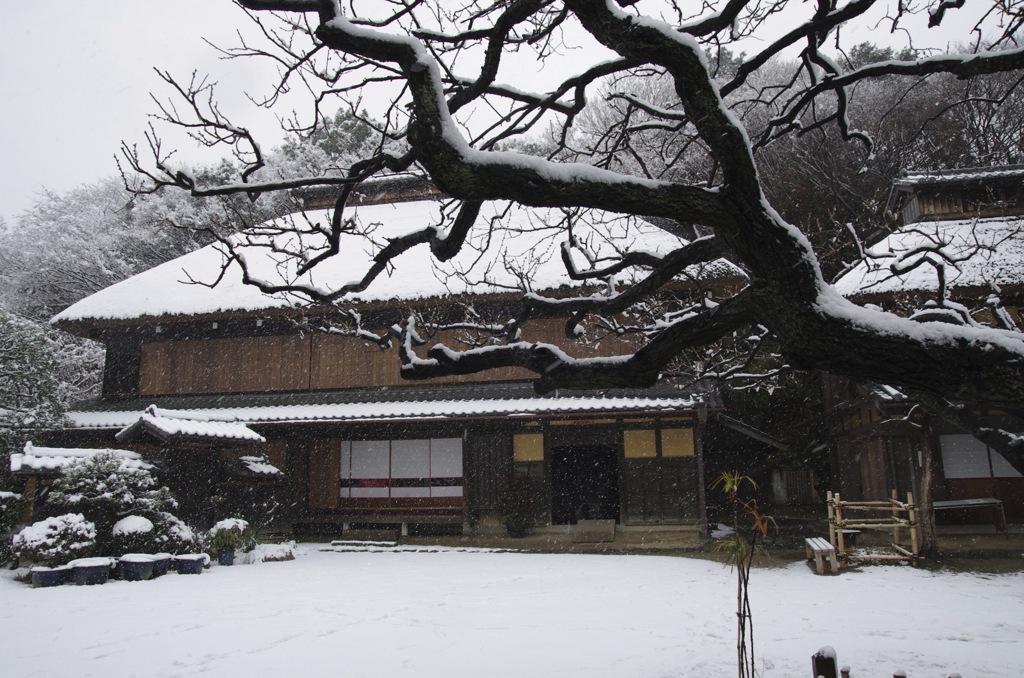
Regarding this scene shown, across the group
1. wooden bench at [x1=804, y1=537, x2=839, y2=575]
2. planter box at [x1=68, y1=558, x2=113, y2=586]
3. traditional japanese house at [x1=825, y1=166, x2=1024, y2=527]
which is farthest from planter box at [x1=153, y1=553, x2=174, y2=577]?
traditional japanese house at [x1=825, y1=166, x2=1024, y2=527]

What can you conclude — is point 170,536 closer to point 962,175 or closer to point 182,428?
point 182,428

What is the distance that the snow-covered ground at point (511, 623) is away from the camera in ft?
18.1

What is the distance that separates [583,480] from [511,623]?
1121cm

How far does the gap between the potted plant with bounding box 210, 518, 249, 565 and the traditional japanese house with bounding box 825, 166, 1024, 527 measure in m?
11.7

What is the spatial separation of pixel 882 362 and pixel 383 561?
36.2ft

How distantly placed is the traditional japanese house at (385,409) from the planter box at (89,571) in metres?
2.71

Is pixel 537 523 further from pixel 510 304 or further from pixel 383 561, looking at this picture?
pixel 510 304

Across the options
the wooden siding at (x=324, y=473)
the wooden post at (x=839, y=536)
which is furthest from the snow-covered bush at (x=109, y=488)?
the wooden post at (x=839, y=536)

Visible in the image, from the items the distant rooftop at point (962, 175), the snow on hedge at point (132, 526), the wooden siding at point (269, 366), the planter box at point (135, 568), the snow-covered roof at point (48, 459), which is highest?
the distant rooftop at point (962, 175)

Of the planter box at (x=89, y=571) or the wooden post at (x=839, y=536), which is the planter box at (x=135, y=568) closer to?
the planter box at (x=89, y=571)

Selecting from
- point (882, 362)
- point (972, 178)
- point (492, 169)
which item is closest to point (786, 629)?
point (882, 362)

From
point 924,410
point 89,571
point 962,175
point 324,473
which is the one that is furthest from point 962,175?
point 89,571

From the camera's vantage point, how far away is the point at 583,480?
18.0 meters

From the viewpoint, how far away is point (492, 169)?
3172 mm
